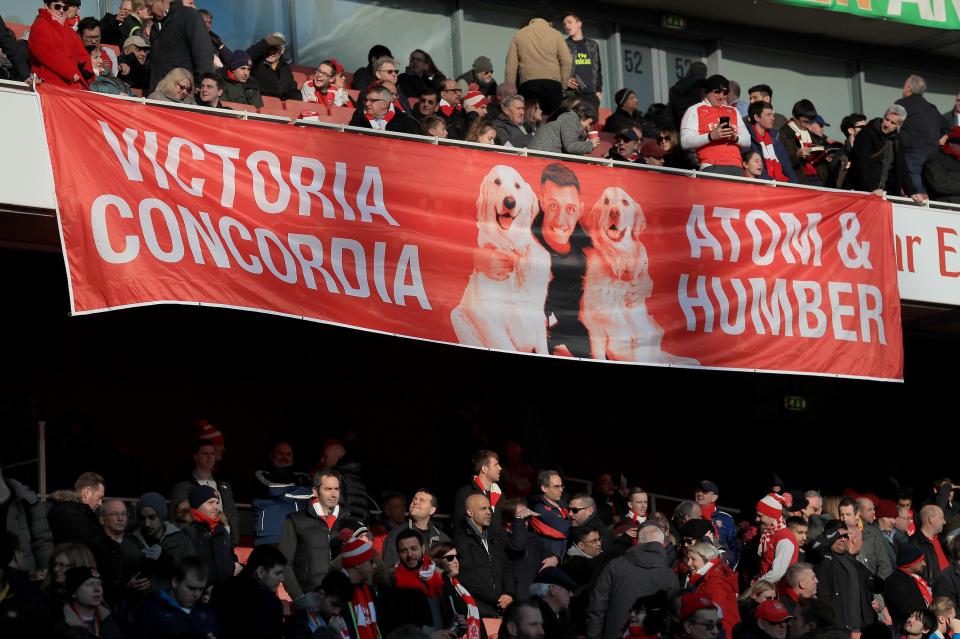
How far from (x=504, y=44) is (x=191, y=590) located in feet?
39.9

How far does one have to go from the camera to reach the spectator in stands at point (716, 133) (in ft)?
46.9

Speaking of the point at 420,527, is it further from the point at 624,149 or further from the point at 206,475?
the point at 624,149

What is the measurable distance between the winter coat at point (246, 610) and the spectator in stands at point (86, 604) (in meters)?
0.65

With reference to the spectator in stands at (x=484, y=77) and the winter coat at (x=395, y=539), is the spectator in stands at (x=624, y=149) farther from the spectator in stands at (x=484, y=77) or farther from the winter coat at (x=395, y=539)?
the winter coat at (x=395, y=539)

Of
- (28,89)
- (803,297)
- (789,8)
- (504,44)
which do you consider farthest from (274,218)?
(789,8)

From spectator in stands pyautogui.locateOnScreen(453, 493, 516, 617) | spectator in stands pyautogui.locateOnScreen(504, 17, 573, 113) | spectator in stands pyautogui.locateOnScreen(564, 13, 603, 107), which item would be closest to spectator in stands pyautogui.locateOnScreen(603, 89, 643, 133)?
spectator in stands pyautogui.locateOnScreen(564, 13, 603, 107)

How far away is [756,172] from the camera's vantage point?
1463 centimetres

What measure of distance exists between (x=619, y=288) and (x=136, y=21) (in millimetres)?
5103

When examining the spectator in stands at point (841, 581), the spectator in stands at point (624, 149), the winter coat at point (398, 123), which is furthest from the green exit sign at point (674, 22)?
the spectator in stands at point (841, 581)

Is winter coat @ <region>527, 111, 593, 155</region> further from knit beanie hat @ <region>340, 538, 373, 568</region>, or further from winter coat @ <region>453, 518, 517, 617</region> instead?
knit beanie hat @ <region>340, 538, 373, 568</region>

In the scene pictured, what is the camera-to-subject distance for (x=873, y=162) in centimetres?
1582

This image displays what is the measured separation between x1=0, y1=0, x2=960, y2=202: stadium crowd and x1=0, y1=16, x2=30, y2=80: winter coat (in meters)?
0.02

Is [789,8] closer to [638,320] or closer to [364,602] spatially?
[638,320]

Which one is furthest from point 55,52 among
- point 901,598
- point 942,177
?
point 942,177
